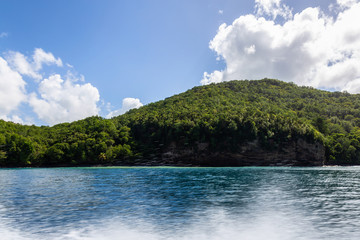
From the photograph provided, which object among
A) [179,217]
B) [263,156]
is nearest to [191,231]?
[179,217]

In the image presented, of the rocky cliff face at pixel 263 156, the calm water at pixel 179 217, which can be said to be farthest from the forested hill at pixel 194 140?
the calm water at pixel 179 217

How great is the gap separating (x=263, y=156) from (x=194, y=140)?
32.3 meters

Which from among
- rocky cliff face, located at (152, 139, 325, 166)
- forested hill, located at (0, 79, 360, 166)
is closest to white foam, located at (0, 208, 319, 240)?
rocky cliff face, located at (152, 139, 325, 166)

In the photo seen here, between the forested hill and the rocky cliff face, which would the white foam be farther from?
the forested hill

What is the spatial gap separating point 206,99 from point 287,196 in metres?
133

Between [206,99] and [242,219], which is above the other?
[206,99]

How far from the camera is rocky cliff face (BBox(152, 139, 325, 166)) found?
109 metres

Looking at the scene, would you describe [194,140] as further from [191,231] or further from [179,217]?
[191,231]

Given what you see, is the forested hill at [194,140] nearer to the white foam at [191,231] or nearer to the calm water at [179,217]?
the calm water at [179,217]

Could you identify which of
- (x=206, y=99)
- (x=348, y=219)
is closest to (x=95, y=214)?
(x=348, y=219)

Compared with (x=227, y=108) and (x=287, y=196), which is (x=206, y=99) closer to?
(x=227, y=108)

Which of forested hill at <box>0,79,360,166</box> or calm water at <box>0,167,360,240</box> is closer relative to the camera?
calm water at <box>0,167,360,240</box>

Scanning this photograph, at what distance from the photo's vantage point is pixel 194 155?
11419 cm

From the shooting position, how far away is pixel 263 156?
Result: 357 ft
